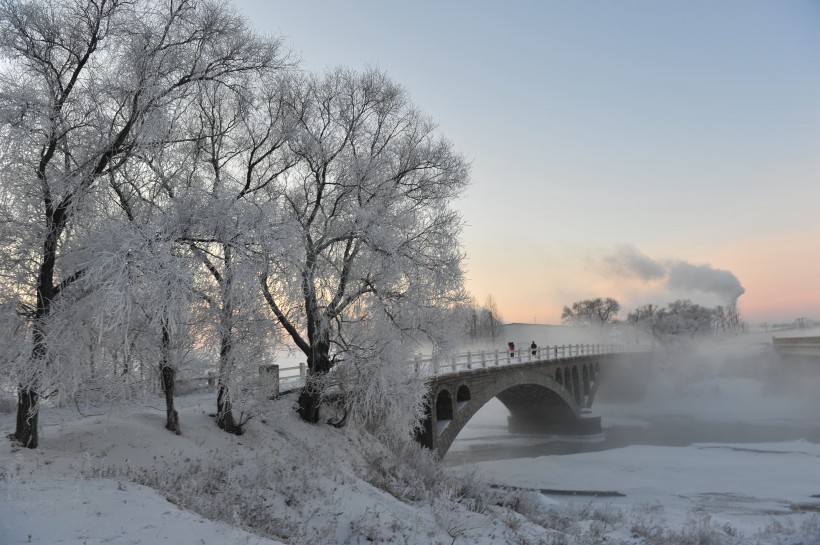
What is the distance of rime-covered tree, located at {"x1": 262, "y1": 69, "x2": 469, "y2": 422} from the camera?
619 inches

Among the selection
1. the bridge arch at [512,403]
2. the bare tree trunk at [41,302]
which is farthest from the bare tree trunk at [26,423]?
the bridge arch at [512,403]

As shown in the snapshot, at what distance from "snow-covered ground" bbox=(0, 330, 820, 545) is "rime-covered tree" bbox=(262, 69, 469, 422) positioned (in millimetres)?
2410

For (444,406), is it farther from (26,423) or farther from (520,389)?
(26,423)

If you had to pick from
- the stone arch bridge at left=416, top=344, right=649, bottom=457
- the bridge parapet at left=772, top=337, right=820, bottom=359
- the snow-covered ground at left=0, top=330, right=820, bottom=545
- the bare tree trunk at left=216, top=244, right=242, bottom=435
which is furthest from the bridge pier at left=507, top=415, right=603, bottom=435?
the bridge parapet at left=772, top=337, right=820, bottom=359

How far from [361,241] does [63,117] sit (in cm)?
810

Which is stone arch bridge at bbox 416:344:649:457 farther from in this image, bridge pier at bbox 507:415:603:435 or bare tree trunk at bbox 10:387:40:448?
bare tree trunk at bbox 10:387:40:448

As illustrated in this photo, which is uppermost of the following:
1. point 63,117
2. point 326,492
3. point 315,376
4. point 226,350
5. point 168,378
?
point 63,117

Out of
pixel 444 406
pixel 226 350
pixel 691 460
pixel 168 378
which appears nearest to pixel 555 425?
pixel 691 460

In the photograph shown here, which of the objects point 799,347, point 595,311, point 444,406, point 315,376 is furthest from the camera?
point 595,311

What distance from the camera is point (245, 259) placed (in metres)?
10.5

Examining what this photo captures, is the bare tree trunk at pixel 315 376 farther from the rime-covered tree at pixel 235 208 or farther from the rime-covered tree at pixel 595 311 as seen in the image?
the rime-covered tree at pixel 595 311

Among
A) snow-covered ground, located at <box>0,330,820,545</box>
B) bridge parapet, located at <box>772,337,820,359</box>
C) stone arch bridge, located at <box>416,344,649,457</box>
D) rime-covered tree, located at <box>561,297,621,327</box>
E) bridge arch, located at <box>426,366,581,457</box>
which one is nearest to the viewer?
snow-covered ground, located at <box>0,330,820,545</box>

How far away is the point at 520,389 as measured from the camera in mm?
37938

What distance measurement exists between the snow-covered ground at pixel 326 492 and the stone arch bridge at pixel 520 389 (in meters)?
4.37
